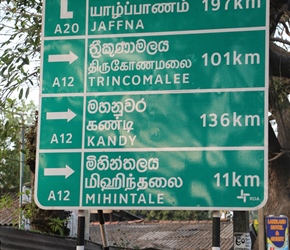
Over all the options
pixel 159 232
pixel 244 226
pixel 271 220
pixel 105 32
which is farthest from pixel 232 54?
pixel 159 232

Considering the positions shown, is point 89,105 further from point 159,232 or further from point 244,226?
point 159,232

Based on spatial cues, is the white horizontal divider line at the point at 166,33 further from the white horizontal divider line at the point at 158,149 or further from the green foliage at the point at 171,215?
the green foliage at the point at 171,215

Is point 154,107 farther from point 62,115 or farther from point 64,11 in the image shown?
point 64,11

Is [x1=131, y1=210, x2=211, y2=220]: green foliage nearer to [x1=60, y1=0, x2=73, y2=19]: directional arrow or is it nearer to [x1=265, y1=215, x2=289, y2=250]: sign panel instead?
[x1=265, y1=215, x2=289, y2=250]: sign panel

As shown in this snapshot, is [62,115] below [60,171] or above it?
above

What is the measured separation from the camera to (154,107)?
5.02 metres

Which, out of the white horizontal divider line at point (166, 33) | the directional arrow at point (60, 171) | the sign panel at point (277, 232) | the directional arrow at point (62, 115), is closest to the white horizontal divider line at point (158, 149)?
the directional arrow at point (60, 171)

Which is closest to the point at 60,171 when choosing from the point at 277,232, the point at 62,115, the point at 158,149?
the point at 62,115

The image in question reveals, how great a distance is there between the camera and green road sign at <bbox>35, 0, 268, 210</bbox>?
4.81 metres

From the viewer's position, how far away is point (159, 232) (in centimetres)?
2869

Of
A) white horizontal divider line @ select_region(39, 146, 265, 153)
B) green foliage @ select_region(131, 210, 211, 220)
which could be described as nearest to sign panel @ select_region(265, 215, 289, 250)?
white horizontal divider line @ select_region(39, 146, 265, 153)

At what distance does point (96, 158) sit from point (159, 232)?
945 inches

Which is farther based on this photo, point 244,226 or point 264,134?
point 244,226

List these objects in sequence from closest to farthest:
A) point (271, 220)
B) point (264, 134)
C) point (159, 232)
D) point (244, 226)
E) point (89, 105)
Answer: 1. point (264, 134)
2. point (89, 105)
3. point (244, 226)
4. point (271, 220)
5. point (159, 232)
